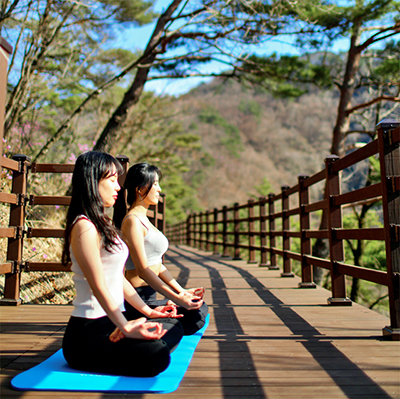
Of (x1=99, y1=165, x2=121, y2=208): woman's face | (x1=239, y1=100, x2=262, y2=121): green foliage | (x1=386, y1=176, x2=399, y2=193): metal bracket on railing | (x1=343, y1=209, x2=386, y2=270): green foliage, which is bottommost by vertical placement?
(x1=343, y1=209, x2=386, y2=270): green foliage

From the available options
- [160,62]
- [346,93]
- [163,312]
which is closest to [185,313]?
[163,312]

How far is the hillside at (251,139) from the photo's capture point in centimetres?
4931

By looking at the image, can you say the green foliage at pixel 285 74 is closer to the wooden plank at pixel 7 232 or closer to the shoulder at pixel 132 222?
the wooden plank at pixel 7 232

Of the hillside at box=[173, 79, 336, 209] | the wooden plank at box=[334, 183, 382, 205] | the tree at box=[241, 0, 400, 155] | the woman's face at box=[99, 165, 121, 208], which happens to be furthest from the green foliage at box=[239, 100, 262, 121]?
the woman's face at box=[99, 165, 121, 208]

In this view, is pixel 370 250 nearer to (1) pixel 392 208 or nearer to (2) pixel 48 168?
(1) pixel 392 208

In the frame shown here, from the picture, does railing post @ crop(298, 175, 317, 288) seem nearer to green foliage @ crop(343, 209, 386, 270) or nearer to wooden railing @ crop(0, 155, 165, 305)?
wooden railing @ crop(0, 155, 165, 305)

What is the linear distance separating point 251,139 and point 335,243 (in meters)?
55.4

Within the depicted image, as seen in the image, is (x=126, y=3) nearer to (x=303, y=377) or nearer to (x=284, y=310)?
(x=284, y=310)

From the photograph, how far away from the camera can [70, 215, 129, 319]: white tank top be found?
1.52 metres

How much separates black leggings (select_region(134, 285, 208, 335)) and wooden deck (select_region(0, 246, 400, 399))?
0.34 feet

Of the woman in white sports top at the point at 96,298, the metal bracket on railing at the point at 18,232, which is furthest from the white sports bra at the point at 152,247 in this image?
the metal bracket on railing at the point at 18,232

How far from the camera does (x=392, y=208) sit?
231 cm

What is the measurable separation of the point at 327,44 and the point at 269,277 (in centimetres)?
608

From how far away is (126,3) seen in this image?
26.6ft
